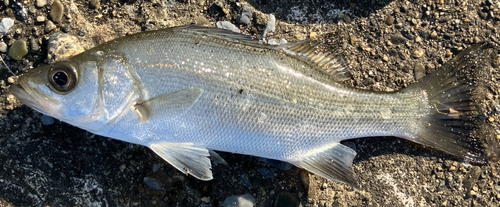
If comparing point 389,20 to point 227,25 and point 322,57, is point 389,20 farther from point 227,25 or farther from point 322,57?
point 227,25

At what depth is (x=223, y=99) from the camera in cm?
193

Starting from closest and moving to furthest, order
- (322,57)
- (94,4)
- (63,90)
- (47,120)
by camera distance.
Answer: (63,90) < (322,57) < (47,120) < (94,4)

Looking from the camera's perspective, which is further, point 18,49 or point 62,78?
point 18,49

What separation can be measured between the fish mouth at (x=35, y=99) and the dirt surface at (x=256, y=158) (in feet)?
1.56

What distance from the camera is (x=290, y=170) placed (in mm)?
2381

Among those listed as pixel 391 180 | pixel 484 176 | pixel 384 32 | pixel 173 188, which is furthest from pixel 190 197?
pixel 484 176

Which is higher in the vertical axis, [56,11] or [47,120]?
[56,11]

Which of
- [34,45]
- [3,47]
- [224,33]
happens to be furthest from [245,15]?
[3,47]

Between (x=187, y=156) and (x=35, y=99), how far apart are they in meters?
0.96

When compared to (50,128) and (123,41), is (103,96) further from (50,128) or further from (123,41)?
(50,128)

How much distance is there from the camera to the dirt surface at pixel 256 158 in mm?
2285

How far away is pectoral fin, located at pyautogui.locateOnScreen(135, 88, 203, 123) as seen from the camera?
6.28 ft

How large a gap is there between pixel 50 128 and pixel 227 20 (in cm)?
154

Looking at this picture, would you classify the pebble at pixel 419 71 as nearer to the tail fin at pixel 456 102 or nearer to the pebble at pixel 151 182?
the tail fin at pixel 456 102
